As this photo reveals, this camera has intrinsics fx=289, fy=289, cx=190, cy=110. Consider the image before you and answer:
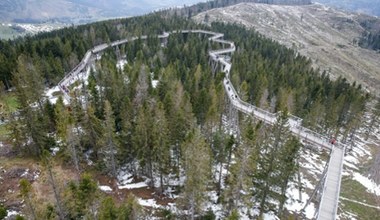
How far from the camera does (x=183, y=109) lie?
46.2m

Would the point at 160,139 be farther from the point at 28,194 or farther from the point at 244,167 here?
the point at 28,194

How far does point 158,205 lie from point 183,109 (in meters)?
15.0

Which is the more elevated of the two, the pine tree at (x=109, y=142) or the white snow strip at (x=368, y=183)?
the pine tree at (x=109, y=142)

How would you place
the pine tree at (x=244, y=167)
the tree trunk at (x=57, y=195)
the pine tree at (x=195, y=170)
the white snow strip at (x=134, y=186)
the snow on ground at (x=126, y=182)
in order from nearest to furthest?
the tree trunk at (x=57, y=195)
the pine tree at (x=195, y=170)
the pine tree at (x=244, y=167)
the white snow strip at (x=134, y=186)
the snow on ground at (x=126, y=182)

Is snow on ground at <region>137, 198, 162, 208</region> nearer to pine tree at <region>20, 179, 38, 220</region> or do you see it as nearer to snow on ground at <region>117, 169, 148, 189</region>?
snow on ground at <region>117, 169, 148, 189</region>

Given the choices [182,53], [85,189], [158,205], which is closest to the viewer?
[85,189]

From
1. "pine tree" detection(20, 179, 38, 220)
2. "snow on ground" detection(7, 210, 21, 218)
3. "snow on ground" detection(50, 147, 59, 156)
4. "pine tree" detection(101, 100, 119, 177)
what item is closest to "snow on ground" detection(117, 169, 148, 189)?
"pine tree" detection(101, 100, 119, 177)

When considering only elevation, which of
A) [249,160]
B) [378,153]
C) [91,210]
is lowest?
[378,153]

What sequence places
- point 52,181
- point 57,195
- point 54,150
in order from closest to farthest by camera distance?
point 52,181
point 57,195
point 54,150

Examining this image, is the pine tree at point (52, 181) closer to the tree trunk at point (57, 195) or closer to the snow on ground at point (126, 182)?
the tree trunk at point (57, 195)

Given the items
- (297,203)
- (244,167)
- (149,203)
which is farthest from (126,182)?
(297,203)

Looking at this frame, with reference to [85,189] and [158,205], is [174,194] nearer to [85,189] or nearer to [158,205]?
[158,205]

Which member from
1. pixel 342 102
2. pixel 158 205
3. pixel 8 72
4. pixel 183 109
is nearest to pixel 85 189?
pixel 158 205

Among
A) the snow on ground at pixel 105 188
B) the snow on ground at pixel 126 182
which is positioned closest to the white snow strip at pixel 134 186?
the snow on ground at pixel 126 182
